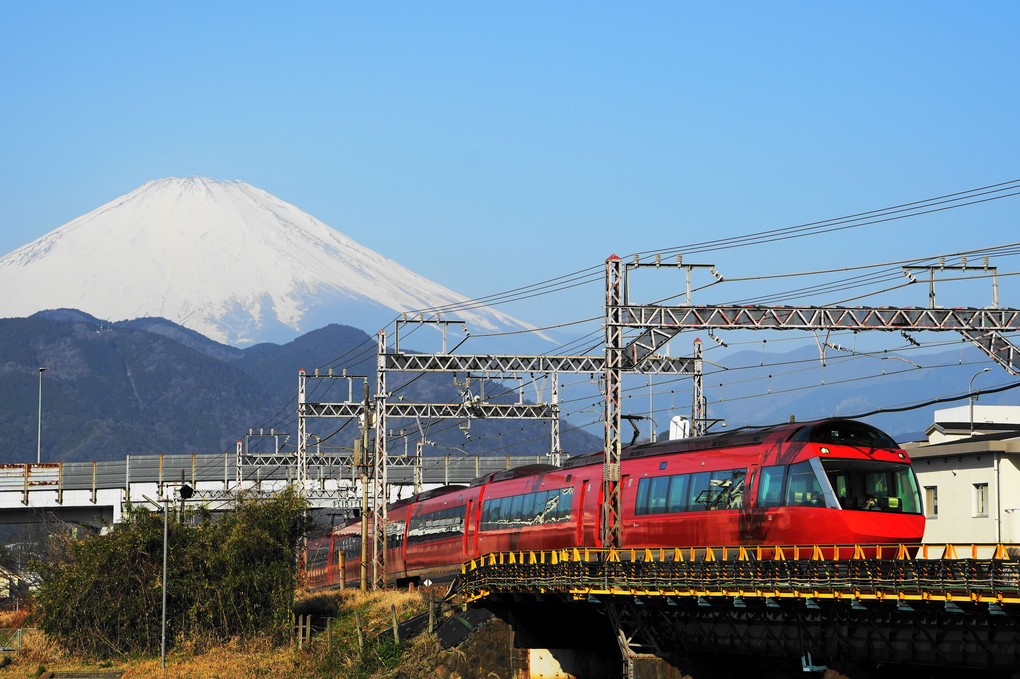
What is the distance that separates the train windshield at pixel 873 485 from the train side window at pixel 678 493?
4.60 m

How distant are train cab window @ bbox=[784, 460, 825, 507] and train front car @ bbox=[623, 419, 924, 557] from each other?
0.08ft

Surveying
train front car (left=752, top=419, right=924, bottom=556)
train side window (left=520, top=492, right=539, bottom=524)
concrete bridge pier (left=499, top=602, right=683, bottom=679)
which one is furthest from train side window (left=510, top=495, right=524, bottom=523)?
train front car (left=752, top=419, right=924, bottom=556)

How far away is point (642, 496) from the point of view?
36875 mm

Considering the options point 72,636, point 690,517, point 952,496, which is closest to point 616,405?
point 690,517

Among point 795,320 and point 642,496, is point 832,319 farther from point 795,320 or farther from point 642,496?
point 642,496

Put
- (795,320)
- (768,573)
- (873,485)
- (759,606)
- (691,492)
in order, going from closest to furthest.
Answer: (768,573) → (759,606) → (873,485) → (691,492) → (795,320)

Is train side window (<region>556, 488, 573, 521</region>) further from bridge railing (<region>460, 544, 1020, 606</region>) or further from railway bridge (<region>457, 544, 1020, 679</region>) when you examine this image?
railway bridge (<region>457, 544, 1020, 679</region>)

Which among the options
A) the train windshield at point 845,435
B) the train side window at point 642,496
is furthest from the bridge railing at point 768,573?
the train windshield at point 845,435

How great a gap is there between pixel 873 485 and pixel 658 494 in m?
6.32

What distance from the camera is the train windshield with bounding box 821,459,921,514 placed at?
104ft

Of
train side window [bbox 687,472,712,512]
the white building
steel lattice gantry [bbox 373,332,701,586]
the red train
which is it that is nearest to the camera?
the red train

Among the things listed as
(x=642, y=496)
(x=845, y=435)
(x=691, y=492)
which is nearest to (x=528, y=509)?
(x=642, y=496)

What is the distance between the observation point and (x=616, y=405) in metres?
37.1

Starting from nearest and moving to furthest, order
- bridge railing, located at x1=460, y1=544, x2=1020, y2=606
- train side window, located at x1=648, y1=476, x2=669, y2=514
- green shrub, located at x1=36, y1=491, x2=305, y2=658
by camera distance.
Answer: bridge railing, located at x1=460, y1=544, x2=1020, y2=606 → train side window, located at x1=648, y1=476, x2=669, y2=514 → green shrub, located at x1=36, y1=491, x2=305, y2=658
